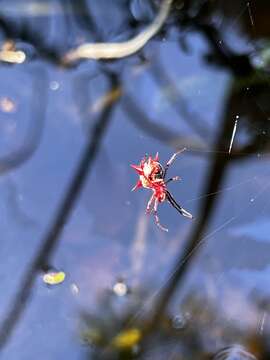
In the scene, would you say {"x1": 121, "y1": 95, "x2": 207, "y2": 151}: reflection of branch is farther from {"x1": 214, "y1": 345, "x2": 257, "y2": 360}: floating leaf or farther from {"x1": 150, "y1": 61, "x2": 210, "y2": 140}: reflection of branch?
{"x1": 214, "y1": 345, "x2": 257, "y2": 360}: floating leaf

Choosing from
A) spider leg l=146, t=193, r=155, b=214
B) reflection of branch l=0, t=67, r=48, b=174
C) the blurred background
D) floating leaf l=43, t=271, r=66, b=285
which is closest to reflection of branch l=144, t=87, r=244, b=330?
the blurred background

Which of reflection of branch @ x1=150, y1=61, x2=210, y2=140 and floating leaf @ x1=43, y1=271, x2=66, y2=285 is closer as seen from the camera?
floating leaf @ x1=43, y1=271, x2=66, y2=285

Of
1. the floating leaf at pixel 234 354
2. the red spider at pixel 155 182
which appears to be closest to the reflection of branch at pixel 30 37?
the red spider at pixel 155 182

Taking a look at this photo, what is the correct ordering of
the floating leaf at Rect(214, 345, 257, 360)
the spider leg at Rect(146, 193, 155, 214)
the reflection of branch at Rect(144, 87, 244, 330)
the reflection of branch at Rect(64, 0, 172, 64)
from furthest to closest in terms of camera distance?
the reflection of branch at Rect(64, 0, 172, 64)
the spider leg at Rect(146, 193, 155, 214)
the reflection of branch at Rect(144, 87, 244, 330)
the floating leaf at Rect(214, 345, 257, 360)

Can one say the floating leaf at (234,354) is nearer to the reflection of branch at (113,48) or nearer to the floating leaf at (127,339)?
the floating leaf at (127,339)

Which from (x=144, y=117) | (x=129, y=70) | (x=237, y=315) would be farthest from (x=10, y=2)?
(x=237, y=315)

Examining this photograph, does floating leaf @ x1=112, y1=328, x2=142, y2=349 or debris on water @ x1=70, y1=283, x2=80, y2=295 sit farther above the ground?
debris on water @ x1=70, y1=283, x2=80, y2=295

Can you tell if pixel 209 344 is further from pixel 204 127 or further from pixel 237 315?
pixel 204 127

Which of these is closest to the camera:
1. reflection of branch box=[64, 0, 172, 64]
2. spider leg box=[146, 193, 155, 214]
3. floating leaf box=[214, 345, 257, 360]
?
floating leaf box=[214, 345, 257, 360]
